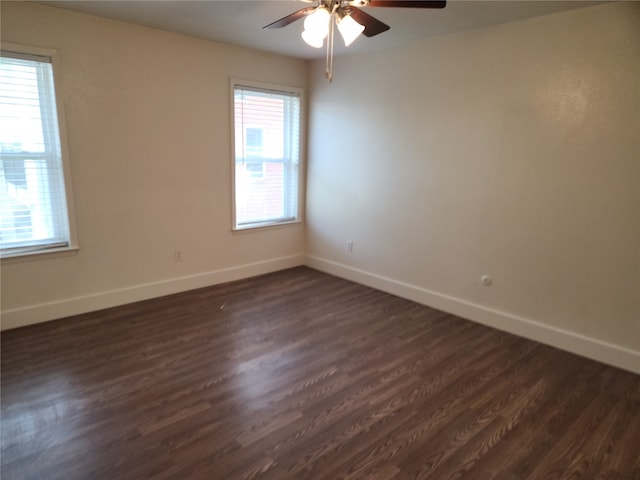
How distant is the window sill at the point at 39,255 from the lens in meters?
3.00

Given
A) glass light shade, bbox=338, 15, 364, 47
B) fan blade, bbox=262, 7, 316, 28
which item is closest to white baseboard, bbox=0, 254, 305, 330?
fan blade, bbox=262, 7, 316, 28

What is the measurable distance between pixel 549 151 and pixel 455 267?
1.23 meters

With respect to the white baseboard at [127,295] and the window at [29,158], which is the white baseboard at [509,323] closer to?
the white baseboard at [127,295]

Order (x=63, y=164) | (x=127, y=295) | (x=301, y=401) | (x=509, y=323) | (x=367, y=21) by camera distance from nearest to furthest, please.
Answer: (x=367, y=21), (x=301, y=401), (x=63, y=164), (x=509, y=323), (x=127, y=295)

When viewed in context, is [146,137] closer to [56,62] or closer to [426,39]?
[56,62]

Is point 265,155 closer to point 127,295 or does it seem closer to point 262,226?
point 262,226

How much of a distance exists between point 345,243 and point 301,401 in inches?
95.5

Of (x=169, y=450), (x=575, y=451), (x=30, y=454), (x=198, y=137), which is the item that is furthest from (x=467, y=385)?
(x=198, y=137)

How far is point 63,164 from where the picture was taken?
3.10 meters

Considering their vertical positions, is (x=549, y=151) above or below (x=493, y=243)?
above

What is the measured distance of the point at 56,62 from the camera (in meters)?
2.96

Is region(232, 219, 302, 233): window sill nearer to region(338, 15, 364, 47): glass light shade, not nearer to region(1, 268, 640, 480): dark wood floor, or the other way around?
region(1, 268, 640, 480): dark wood floor

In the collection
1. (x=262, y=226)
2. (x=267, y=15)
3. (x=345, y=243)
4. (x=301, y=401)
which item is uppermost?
(x=267, y=15)

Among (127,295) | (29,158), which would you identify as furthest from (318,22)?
(127,295)
